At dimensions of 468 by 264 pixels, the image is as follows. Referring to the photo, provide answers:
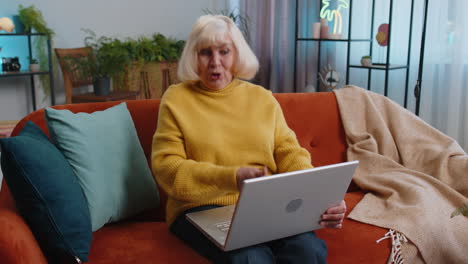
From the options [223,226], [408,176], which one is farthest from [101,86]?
[223,226]

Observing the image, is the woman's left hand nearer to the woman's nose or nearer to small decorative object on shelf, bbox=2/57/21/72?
the woman's nose

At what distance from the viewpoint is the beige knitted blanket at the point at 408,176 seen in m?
1.62

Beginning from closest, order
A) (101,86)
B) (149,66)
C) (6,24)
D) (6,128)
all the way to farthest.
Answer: (6,128)
(6,24)
(101,86)
(149,66)

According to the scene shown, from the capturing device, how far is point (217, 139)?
1516 millimetres

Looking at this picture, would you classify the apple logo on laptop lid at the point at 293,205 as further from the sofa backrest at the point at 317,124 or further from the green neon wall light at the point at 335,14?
the green neon wall light at the point at 335,14

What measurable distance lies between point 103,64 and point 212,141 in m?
2.84

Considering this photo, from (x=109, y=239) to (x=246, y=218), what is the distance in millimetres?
557

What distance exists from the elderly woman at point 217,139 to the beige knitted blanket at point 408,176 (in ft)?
1.30

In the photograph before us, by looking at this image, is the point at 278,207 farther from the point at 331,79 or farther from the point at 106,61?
the point at 106,61

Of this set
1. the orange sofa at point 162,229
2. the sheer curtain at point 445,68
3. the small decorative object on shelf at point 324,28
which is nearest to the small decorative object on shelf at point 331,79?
the sheer curtain at point 445,68

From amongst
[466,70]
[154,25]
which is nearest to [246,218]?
[466,70]

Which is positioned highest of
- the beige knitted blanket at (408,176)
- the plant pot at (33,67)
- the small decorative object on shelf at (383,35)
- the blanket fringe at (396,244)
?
the small decorative object on shelf at (383,35)

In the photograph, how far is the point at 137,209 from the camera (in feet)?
5.29

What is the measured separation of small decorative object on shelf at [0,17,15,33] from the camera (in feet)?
12.4
